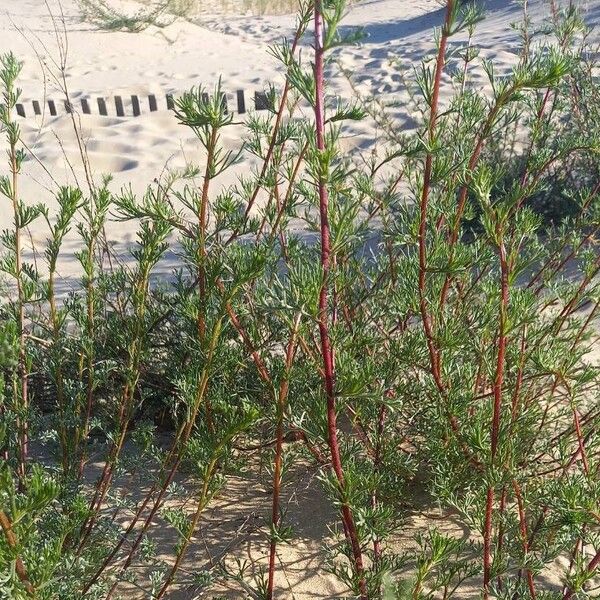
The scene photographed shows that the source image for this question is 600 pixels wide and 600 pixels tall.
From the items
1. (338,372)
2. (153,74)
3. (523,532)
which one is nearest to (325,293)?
(338,372)

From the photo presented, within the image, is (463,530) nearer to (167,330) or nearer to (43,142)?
(167,330)

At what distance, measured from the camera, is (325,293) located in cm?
136

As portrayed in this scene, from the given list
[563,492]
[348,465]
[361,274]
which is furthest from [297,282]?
[361,274]

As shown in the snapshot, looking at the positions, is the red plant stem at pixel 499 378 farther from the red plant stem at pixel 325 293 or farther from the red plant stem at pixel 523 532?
the red plant stem at pixel 325 293

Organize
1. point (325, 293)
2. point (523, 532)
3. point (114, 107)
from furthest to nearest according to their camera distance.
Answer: point (114, 107) → point (523, 532) → point (325, 293)

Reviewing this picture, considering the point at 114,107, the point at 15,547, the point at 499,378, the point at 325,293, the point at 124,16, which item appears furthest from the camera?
the point at 124,16

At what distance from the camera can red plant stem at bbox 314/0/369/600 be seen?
1.24m

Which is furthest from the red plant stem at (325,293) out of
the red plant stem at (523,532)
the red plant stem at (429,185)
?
the red plant stem at (523,532)

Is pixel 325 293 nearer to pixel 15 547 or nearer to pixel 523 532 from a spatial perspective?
pixel 15 547

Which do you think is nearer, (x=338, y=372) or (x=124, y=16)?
(x=338, y=372)

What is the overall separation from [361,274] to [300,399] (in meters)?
0.62

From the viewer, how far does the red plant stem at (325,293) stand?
1237 millimetres

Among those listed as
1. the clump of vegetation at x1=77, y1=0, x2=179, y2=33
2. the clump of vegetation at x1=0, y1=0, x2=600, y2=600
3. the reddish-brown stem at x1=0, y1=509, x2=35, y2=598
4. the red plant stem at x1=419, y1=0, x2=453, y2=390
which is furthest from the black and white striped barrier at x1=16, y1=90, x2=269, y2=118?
the reddish-brown stem at x1=0, y1=509, x2=35, y2=598

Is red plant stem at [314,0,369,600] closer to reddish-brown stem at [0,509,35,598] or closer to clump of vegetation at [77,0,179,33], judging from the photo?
reddish-brown stem at [0,509,35,598]
